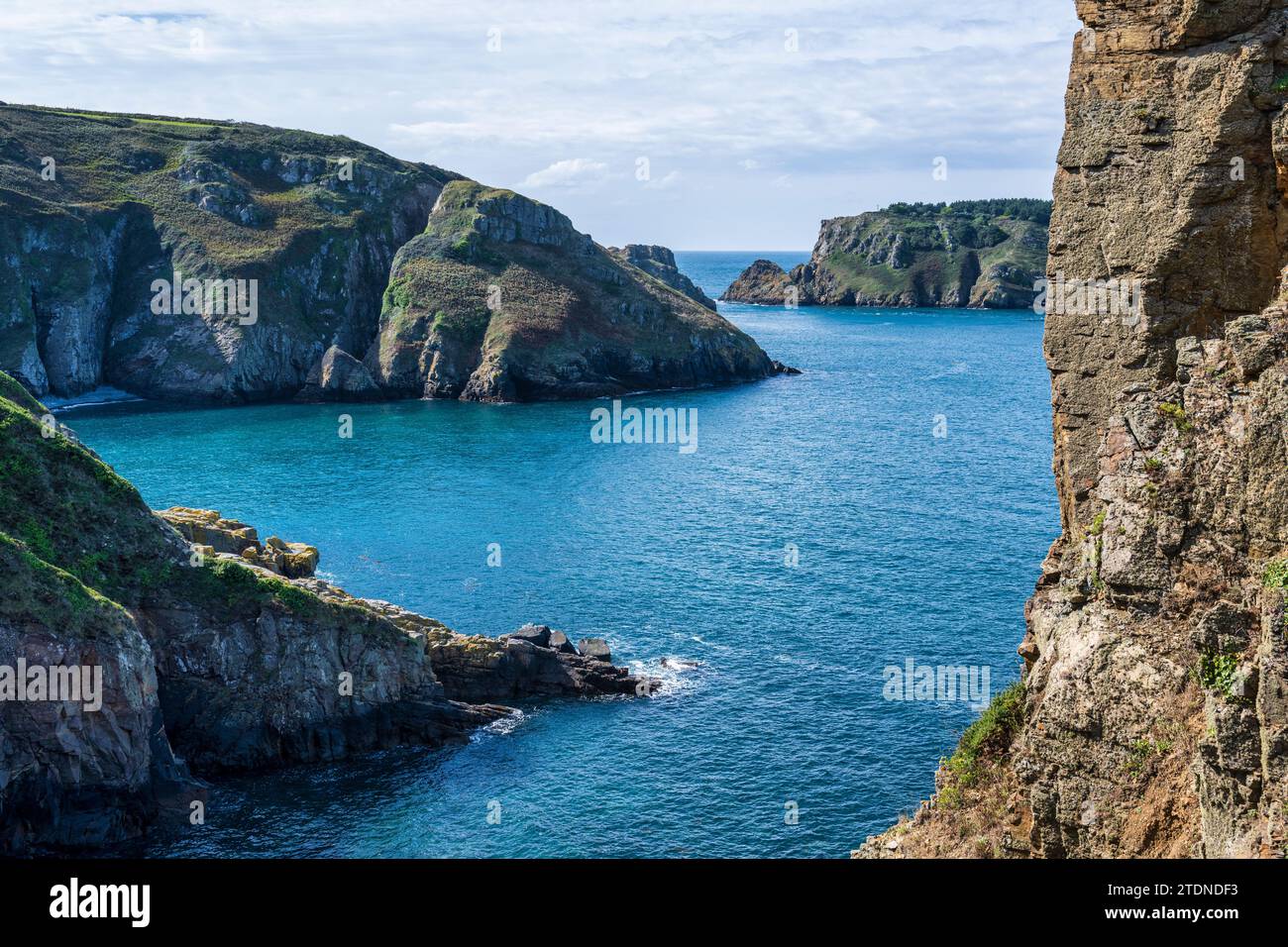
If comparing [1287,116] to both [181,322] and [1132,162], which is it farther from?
[181,322]

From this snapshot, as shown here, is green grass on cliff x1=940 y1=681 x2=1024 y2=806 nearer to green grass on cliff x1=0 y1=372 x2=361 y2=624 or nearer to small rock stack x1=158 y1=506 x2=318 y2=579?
green grass on cliff x1=0 y1=372 x2=361 y2=624

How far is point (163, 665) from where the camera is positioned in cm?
5328

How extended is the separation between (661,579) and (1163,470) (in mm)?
60808

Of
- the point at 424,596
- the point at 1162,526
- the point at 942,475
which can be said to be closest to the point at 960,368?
the point at 942,475

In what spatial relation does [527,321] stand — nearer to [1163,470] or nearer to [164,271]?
[164,271]

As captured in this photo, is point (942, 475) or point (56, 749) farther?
point (942, 475)

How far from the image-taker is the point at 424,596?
76.2 meters

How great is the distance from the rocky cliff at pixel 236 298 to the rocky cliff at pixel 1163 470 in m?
142

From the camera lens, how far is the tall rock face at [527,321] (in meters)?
168

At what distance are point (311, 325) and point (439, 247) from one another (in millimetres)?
25281

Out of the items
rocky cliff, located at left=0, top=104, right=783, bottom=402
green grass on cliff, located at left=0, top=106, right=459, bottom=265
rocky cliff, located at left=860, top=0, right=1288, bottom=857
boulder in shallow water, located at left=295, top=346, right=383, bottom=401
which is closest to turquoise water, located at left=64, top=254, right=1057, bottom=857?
boulder in shallow water, located at left=295, top=346, right=383, bottom=401

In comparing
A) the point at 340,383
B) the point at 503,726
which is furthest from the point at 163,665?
the point at 340,383

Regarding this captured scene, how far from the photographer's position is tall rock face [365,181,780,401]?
167750mm

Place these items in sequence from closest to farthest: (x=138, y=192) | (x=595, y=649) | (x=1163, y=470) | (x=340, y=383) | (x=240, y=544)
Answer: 1. (x=1163, y=470)
2. (x=595, y=649)
3. (x=240, y=544)
4. (x=340, y=383)
5. (x=138, y=192)
